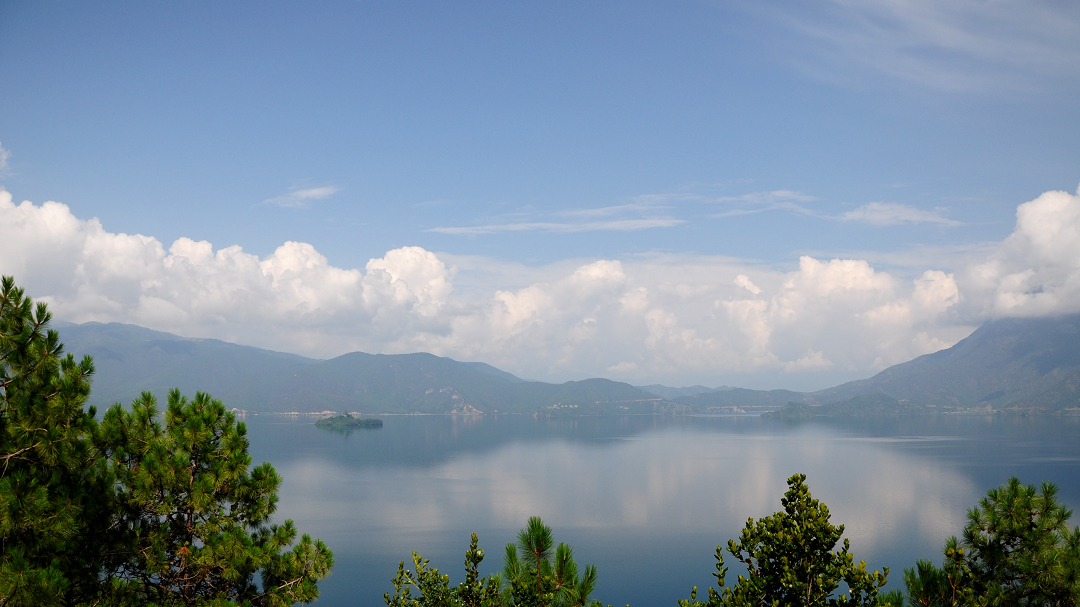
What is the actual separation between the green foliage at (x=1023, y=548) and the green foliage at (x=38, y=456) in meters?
15.5

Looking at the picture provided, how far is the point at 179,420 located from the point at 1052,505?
1688 cm

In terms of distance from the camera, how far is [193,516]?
12562mm

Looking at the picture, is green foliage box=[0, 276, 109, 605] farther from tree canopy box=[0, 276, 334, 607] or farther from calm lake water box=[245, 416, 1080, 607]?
calm lake water box=[245, 416, 1080, 607]

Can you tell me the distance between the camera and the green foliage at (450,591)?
31.2 ft

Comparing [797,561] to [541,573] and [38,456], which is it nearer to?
[541,573]

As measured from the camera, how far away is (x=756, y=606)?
8000 millimetres

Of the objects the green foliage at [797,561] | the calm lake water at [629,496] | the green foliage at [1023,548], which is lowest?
the calm lake water at [629,496]

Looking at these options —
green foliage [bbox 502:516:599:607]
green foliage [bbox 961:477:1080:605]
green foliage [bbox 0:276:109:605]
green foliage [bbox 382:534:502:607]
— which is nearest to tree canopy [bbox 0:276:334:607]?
green foliage [bbox 0:276:109:605]

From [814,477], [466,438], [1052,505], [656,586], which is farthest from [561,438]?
[1052,505]

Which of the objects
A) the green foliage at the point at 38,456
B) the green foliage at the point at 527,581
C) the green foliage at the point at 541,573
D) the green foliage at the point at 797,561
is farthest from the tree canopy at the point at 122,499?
the green foliage at the point at 797,561

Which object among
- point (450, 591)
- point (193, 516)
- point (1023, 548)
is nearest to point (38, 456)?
point (193, 516)

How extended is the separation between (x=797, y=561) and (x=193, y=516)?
10.9m

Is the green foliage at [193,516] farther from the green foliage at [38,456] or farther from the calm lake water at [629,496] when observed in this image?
the calm lake water at [629,496]

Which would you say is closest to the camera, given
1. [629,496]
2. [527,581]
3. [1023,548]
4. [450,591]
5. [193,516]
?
[527,581]
